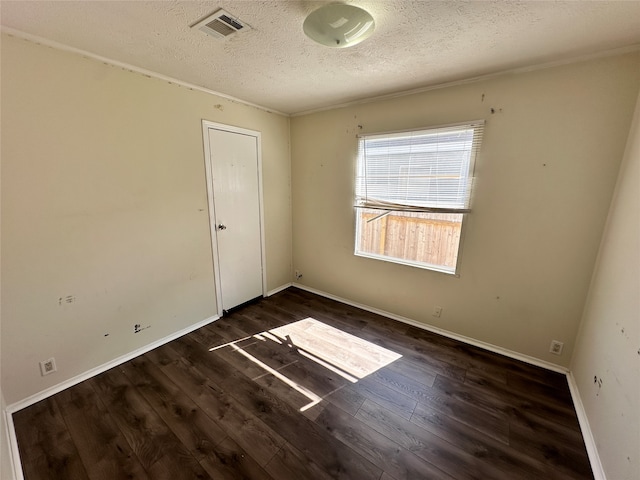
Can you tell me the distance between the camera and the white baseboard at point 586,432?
53.7 inches

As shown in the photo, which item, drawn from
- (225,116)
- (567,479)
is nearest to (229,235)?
(225,116)

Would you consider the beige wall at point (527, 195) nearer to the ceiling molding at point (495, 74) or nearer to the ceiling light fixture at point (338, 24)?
the ceiling molding at point (495, 74)

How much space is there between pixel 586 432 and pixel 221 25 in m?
3.24

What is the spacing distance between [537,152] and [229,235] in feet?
9.58

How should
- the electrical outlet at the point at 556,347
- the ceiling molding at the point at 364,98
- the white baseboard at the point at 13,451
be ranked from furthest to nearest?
the electrical outlet at the point at 556,347 < the ceiling molding at the point at 364,98 < the white baseboard at the point at 13,451

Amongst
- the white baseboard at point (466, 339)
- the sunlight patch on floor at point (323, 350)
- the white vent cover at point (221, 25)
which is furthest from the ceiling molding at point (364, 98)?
the sunlight patch on floor at point (323, 350)

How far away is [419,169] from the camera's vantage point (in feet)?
8.18

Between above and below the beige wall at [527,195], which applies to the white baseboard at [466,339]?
below

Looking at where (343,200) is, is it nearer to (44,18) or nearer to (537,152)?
(537,152)

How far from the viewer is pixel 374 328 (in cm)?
274

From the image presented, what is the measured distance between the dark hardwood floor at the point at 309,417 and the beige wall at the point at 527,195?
42cm

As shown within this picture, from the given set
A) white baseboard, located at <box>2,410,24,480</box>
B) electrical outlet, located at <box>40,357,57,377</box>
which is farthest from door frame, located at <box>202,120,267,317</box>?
white baseboard, located at <box>2,410,24,480</box>

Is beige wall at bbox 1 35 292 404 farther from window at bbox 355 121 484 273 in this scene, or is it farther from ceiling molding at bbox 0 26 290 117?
window at bbox 355 121 484 273

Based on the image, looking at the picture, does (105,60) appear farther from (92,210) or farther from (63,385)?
(63,385)
